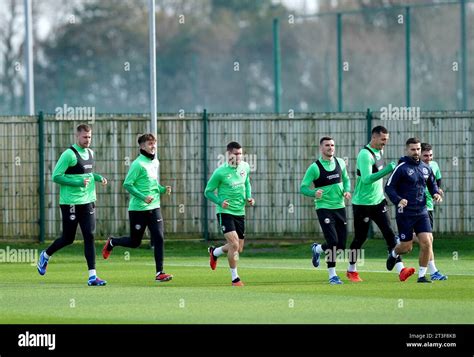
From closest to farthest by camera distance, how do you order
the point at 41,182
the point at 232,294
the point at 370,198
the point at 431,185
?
the point at 232,294, the point at 431,185, the point at 370,198, the point at 41,182

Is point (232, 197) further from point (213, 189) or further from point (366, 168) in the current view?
point (366, 168)

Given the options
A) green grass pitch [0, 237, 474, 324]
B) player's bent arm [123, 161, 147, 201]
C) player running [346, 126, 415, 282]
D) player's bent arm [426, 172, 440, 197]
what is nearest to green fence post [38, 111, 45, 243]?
green grass pitch [0, 237, 474, 324]

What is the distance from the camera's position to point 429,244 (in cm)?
1794

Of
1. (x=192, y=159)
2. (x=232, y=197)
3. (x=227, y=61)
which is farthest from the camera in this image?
(x=227, y=61)

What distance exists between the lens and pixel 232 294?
16.9m

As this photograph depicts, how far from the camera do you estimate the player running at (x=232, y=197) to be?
18.6 m

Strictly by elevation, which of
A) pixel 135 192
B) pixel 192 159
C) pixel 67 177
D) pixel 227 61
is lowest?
pixel 135 192

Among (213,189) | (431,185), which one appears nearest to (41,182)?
(213,189)

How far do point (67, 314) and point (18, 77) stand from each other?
5807 cm

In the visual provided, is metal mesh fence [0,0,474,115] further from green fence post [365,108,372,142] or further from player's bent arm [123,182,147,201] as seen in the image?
player's bent arm [123,182,147,201]

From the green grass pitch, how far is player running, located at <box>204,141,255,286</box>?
2.17 feet

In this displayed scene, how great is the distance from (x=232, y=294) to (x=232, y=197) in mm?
2168
